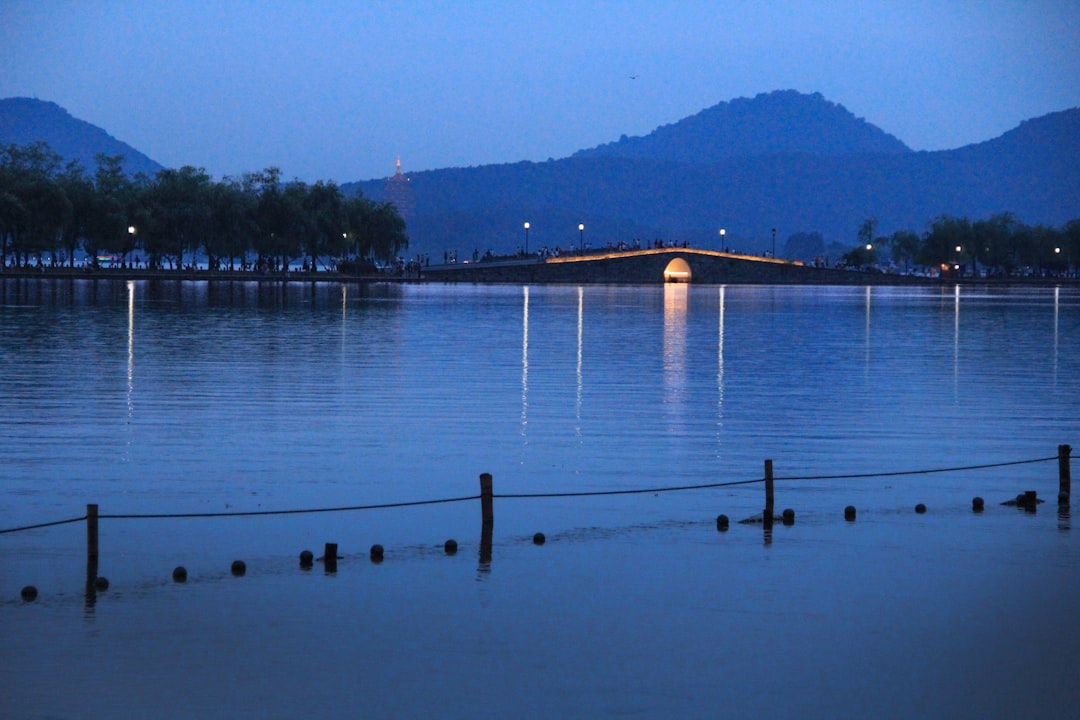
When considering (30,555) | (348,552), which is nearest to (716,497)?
(348,552)

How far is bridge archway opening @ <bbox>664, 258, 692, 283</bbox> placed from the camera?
181000 mm

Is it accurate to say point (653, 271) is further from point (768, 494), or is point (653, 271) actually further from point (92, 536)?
point (92, 536)

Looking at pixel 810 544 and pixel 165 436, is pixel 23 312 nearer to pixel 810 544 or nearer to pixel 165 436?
pixel 165 436

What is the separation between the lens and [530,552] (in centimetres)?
1648

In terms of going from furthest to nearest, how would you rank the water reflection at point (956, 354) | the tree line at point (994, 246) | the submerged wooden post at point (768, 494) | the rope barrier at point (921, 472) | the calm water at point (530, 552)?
the tree line at point (994, 246) → the water reflection at point (956, 354) → the rope barrier at point (921, 472) → the submerged wooden post at point (768, 494) → the calm water at point (530, 552)

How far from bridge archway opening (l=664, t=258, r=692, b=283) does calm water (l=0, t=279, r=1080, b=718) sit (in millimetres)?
142339

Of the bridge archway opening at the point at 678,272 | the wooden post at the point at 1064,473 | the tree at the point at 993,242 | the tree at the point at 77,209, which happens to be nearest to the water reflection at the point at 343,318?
the tree at the point at 77,209

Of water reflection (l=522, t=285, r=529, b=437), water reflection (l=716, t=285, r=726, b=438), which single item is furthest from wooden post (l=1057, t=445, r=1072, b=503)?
water reflection (l=522, t=285, r=529, b=437)

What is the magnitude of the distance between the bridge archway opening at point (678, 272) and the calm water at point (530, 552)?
142 m

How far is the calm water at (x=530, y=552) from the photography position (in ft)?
39.2

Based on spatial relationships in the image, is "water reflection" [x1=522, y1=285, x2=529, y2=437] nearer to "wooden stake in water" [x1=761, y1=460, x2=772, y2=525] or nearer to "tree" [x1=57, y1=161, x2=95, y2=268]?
"wooden stake in water" [x1=761, y1=460, x2=772, y2=525]

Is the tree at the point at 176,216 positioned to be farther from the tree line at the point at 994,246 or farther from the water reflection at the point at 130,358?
the tree line at the point at 994,246

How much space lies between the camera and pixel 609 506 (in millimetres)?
19406

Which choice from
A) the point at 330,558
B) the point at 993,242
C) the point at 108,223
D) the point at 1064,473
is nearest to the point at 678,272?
the point at 993,242
